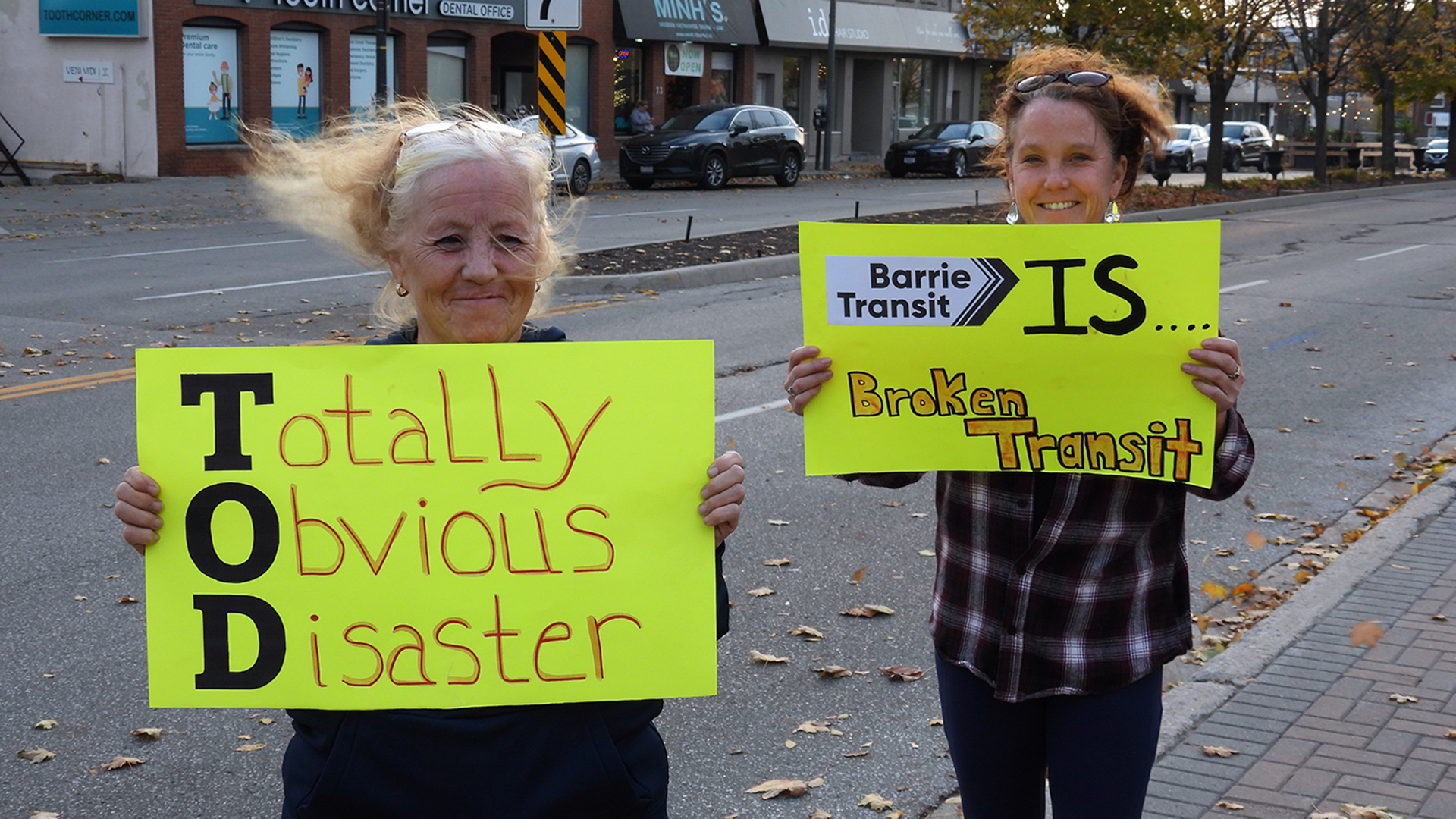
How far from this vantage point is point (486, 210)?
2174mm

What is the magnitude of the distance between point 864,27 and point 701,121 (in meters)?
15.5

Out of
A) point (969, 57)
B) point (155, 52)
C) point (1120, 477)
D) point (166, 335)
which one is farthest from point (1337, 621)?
point (969, 57)

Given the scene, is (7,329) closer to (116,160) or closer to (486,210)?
(486,210)

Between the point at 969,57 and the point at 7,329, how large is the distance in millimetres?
40712

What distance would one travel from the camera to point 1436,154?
57031mm

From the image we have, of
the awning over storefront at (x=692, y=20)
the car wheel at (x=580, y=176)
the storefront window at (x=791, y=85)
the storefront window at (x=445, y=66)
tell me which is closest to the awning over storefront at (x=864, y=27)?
the awning over storefront at (x=692, y=20)

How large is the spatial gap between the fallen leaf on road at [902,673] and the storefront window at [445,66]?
27670mm

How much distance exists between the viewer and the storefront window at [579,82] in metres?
34.4

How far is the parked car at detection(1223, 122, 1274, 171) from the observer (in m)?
48.1

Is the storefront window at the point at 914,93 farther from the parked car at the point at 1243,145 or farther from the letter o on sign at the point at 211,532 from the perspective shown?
the letter o on sign at the point at 211,532

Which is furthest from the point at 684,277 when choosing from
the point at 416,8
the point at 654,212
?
the point at 416,8

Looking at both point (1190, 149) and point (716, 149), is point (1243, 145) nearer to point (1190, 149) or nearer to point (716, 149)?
point (1190, 149)

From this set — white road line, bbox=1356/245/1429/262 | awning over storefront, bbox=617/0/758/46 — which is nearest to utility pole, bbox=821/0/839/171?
awning over storefront, bbox=617/0/758/46

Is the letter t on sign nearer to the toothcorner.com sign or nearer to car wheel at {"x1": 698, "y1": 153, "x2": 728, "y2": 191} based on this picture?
car wheel at {"x1": 698, "y1": 153, "x2": 728, "y2": 191}
